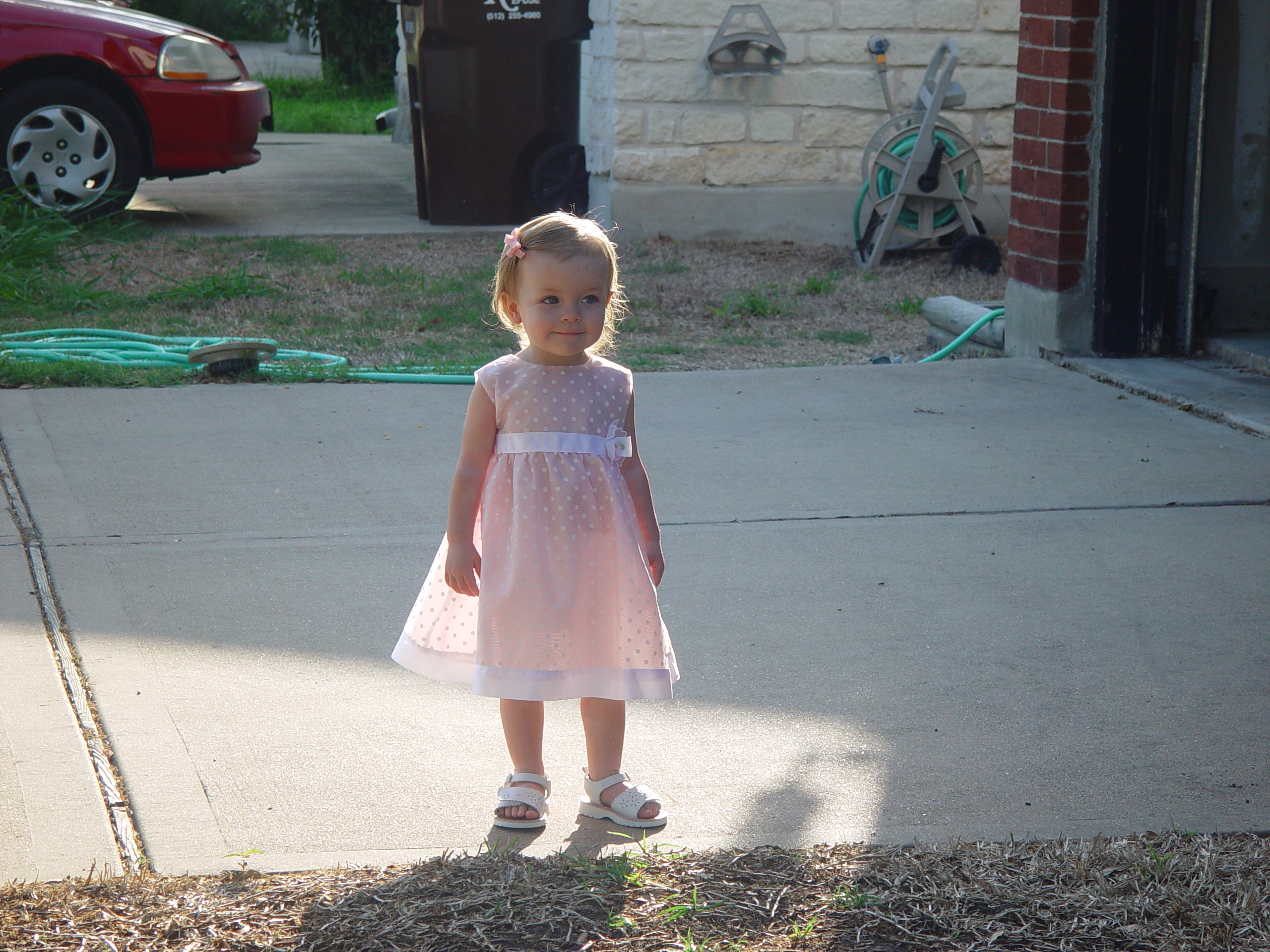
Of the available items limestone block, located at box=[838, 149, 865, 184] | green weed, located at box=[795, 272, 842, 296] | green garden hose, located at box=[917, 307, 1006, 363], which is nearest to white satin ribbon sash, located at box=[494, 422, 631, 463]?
green garden hose, located at box=[917, 307, 1006, 363]

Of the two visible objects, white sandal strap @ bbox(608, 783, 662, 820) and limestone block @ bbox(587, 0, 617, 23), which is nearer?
white sandal strap @ bbox(608, 783, 662, 820)

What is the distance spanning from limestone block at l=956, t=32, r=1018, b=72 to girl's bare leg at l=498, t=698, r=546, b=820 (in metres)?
7.81

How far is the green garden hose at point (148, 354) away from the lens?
18.7ft

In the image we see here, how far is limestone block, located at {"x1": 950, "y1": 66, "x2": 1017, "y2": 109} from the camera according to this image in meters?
9.47

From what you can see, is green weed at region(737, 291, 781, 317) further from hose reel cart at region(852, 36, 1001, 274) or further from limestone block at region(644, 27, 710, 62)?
limestone block at region(644, 27, 710, 62)

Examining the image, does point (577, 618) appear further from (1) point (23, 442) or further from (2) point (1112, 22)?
(2) point (1112, 22)

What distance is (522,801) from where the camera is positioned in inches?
98.4

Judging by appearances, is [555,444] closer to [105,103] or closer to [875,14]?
[105,103]

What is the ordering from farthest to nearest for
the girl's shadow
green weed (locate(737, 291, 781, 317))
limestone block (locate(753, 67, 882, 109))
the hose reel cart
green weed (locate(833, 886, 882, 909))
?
limestone block (locate(753, 67, 882, 109))
the hose reel cart
green weed (locate(737, 291, 781, 317))
the girl's shadow
green weed (locate(833, 886, 882, 909))

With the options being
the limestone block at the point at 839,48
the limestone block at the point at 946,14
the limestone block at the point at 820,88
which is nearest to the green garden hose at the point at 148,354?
the limestone block at the point at 820,88

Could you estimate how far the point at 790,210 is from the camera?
376 inches

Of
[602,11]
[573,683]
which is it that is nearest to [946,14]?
[602,11]

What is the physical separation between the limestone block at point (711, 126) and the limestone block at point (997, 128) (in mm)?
1591

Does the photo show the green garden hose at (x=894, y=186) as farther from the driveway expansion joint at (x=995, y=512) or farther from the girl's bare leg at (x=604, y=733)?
the girl's bare leg at (x=604, y=733)
